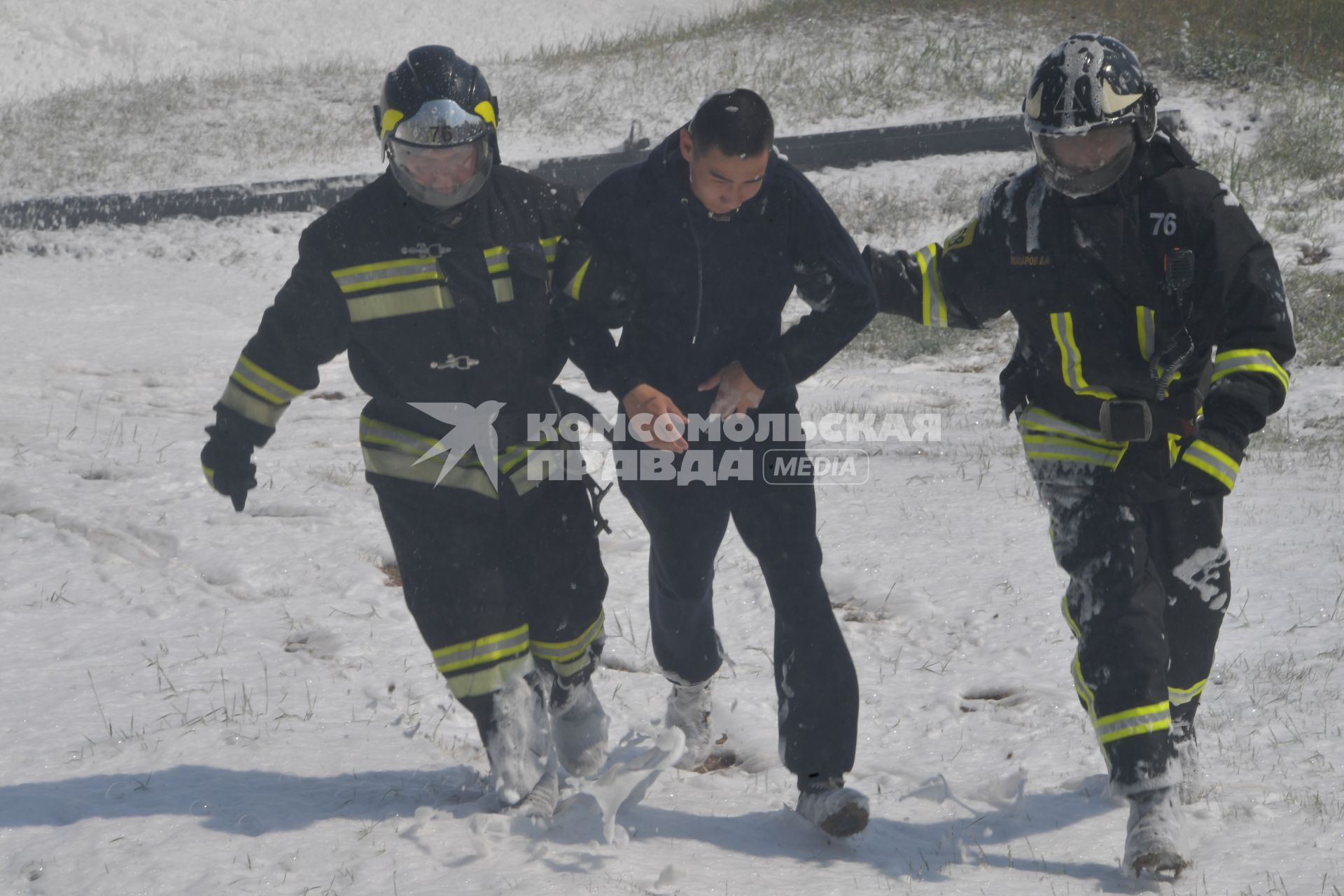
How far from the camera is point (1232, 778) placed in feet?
13.8

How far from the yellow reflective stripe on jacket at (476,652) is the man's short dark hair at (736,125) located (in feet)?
4.91

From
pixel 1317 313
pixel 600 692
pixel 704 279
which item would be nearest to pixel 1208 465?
pixel 704 279

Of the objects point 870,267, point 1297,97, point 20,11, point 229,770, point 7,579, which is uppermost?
point 20,11

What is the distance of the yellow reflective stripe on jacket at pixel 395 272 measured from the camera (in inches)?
149

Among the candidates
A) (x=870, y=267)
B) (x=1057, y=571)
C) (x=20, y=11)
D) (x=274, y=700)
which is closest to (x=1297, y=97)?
(x=1057, y=571)

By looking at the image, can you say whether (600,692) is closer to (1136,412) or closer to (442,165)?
(442,165)

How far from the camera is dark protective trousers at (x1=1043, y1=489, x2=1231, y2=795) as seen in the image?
3.66 meters

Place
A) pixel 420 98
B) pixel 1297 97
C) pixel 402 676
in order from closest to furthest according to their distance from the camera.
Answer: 1. pixel 420 98
2. pixel 402 676
3. pixel 1297 97

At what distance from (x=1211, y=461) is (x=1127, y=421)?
1.05ft

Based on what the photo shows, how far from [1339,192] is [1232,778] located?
1254 centimetres

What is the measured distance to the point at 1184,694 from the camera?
399 cm

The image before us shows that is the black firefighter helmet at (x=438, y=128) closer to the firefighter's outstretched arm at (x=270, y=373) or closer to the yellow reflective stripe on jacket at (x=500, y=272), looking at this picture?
the yellow reflective stripe on jacket at (x=500, y=272)

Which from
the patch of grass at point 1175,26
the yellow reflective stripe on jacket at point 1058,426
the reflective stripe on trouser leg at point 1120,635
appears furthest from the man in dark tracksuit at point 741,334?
the patch of grass at point 1175,26

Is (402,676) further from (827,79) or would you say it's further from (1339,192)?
(827,79)
